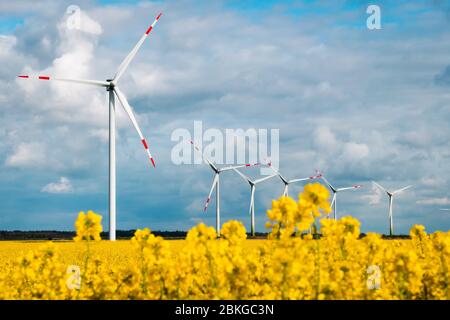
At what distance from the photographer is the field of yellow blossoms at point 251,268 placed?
7.82 meters

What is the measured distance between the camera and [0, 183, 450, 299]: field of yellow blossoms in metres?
7.82

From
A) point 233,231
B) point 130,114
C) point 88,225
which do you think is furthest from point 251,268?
point 130,114

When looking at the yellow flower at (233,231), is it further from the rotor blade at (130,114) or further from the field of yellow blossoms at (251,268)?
the rotor blade at (130,114)

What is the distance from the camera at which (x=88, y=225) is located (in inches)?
367

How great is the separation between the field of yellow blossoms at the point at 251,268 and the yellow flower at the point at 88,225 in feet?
0.05

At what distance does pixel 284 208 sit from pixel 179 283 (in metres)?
1.95

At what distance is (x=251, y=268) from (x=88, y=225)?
2.66 metres

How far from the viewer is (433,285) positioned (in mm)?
10461

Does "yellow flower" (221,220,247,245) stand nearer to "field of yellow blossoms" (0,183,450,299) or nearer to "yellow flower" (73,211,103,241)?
"field of yellow blossoms" (0,183,450,299)

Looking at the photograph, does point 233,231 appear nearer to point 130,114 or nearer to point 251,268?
point 251,268

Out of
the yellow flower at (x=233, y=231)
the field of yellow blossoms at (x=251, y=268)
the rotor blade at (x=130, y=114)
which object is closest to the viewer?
the field of yellow blossoms at (x=251, y=268)

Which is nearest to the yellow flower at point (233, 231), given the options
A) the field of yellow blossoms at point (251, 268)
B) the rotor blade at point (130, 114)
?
the field of yellow blossoms at point (251, 268)
